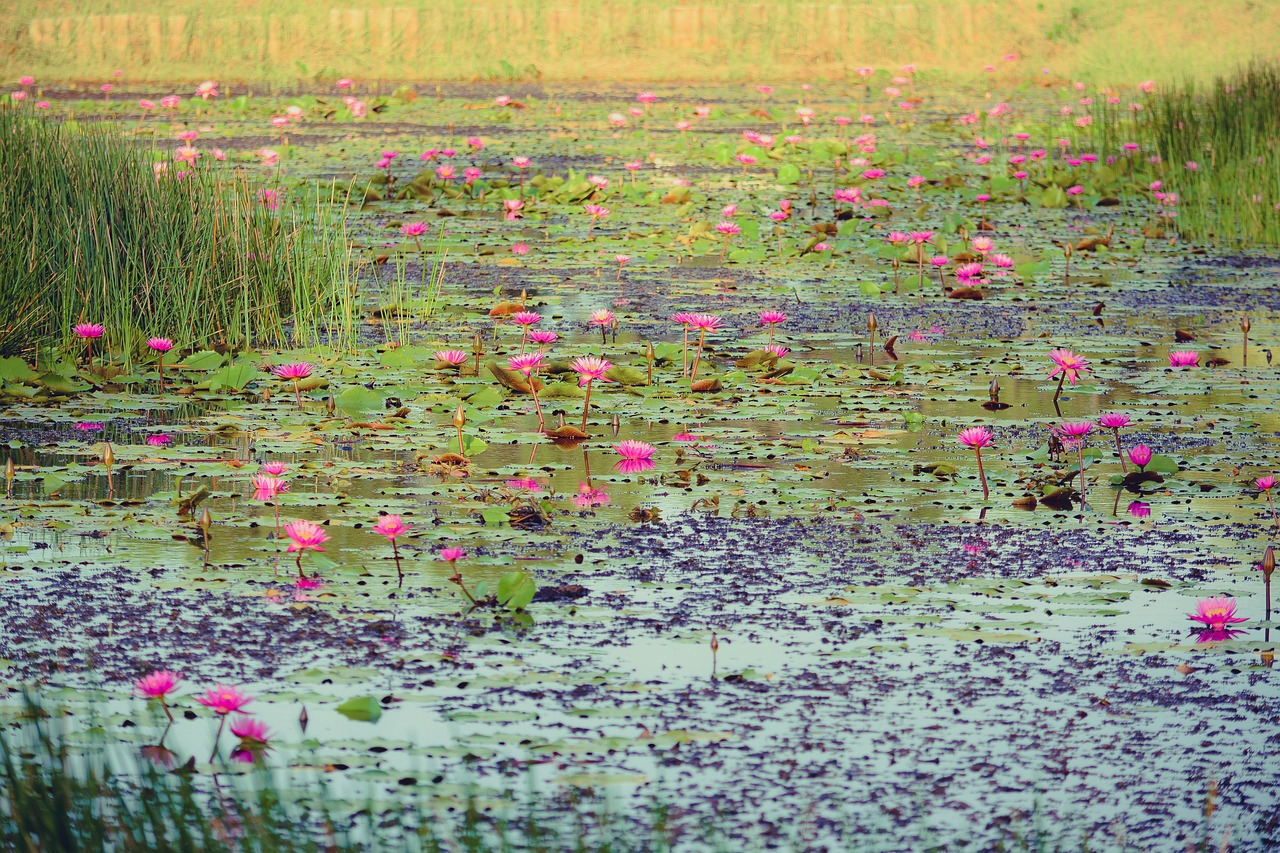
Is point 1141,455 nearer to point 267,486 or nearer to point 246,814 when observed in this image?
point 267,486

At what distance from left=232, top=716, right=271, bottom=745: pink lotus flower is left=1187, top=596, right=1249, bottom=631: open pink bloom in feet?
6.02

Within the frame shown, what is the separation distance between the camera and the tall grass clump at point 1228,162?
9.49 m

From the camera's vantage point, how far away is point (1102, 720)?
297 cm

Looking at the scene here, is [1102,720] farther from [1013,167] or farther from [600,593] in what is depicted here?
[1013,167]

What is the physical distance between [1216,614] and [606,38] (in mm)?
20638

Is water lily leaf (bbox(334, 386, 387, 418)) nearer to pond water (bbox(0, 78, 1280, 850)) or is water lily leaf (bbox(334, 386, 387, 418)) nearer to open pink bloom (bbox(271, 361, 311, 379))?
pond water (bbox(0, 78, 1280, 850))

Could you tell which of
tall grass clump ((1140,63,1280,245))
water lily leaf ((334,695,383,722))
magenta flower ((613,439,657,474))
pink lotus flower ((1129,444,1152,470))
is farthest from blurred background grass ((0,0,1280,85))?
water lily leaf ((334,695,383,722))

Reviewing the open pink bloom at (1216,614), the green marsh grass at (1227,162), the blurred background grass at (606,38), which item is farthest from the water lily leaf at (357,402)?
the blurred background grass at (606,38)

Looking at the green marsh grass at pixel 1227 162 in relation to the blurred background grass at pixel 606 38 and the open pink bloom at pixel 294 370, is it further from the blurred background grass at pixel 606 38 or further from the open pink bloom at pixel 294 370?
the blurred background grass at pixel 606 38

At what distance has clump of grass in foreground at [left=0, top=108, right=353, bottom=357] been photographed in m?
6.09

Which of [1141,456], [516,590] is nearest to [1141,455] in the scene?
[1141,456]

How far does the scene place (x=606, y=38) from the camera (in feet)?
76.1

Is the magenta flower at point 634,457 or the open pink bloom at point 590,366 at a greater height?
the open pink bloom at point 590,366

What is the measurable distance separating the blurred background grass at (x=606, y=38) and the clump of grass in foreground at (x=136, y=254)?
15.3 metres
